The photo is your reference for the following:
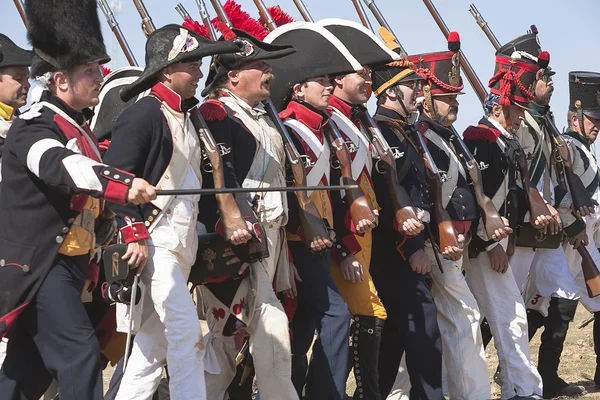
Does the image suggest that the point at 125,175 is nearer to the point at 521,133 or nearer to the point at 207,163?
→ the point at 207,163

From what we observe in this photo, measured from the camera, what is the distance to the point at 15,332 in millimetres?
4898

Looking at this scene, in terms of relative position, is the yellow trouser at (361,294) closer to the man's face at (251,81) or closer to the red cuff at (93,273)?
the man's face at (251,81)

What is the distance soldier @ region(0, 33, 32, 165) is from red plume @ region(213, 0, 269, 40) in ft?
3.75

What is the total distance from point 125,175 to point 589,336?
740 centimetres

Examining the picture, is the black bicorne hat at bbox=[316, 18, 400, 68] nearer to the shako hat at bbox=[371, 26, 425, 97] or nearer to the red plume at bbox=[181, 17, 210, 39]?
the shako hat at bbox=[371, 26, 425, 97]

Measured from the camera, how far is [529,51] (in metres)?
8.32

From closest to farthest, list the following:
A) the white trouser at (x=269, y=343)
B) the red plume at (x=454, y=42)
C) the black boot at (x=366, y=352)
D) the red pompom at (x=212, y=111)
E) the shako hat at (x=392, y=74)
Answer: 1. the white trouser at (x=269, y=343)
2. the red pompom at (x=212, y=111)
3. the black boot at (x=366, y=352)
4. the shako hat at (x=392, y=74)
5. the red plume at (x=454, y=42)

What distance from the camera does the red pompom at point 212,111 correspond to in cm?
573

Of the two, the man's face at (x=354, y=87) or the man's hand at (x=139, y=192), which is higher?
the man's face at (x=354, y=87)

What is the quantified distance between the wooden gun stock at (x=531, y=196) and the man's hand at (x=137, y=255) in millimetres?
3607

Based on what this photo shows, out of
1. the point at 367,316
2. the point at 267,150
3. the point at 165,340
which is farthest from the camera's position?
the point at 367,316

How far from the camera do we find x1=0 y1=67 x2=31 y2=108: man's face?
6.38 meters

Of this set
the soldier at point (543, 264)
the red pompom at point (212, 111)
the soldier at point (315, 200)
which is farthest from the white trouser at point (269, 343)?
the soldier at point (543, 264)

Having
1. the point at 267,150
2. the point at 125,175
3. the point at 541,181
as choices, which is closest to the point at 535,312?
the point at 541,181
